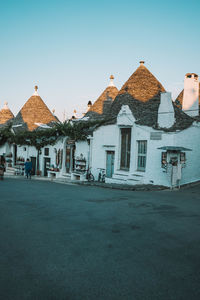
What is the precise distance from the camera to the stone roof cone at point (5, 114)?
40.3 meters

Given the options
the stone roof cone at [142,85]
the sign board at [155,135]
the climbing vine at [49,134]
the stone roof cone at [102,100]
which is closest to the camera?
the sign board at [155,135]

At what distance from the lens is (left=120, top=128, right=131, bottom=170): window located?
1930 centimetres

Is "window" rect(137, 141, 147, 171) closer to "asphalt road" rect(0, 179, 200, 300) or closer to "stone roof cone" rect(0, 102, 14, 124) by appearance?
"asphalt road" rect(0, 179, 200, 300)

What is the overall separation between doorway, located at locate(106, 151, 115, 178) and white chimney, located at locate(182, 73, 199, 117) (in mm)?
6583

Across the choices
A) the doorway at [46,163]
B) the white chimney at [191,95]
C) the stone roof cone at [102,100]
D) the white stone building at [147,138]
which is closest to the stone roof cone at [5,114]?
the doorway at [46,163]

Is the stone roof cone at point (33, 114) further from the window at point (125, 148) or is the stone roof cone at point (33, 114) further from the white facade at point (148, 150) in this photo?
the window at point (125, 148)

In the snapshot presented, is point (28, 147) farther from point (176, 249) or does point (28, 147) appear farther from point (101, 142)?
point (176, 249)

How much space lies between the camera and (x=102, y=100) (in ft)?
89.8

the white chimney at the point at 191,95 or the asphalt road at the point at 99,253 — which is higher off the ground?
the white chimney at the point at 191,95

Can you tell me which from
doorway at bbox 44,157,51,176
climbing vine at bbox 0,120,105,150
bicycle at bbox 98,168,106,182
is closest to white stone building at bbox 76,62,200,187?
bicycle at bbox 98,168,106,182

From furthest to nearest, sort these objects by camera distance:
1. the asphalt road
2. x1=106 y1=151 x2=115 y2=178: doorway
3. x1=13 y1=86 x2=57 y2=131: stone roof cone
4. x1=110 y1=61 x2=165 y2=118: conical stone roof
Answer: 1. x1=13 y1=86 x2=57 y2=131: stone roof cone
2. x1=106 y1=151 x2=115 y2=178: doorway
3. x1=110 y1=61 x2=165 y2=118: conical stone roof
4. the asphalt road

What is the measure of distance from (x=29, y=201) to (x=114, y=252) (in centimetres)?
611

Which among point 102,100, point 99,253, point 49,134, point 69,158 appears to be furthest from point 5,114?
point 99,253

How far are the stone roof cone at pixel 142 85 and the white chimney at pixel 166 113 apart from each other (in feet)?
9.48
